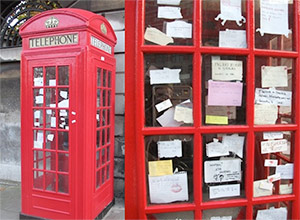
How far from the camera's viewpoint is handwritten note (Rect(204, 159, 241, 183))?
1790mm

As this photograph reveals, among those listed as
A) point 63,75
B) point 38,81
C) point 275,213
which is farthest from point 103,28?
point 275,213

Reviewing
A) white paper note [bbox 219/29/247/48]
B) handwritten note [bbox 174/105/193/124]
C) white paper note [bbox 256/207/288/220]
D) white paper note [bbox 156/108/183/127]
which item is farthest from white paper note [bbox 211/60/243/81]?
white paper note [bbox 256/207/288/220]

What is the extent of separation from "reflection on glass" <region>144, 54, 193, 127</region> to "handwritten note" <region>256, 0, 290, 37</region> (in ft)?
2.33

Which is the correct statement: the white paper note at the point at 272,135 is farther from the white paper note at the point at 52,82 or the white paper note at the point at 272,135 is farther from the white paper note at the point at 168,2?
the white paper note at the point at 52,82

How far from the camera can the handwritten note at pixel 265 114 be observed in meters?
1.77

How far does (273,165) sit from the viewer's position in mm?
1904

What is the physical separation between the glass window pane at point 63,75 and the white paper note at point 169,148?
4.80ft

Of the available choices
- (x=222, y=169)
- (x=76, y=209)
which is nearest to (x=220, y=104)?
(x=222, y=169)

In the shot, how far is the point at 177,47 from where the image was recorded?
1.62m

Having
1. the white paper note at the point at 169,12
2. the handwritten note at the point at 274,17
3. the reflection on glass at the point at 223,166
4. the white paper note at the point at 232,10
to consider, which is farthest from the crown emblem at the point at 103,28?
the reflection on glass at the point at 223,166

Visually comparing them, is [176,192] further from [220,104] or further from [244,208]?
[220,104]

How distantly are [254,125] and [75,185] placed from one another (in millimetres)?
1977

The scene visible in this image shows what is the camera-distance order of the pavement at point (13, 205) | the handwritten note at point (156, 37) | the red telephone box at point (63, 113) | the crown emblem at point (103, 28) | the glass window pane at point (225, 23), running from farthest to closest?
the pavement at point (13, 205)
the crown emblem at point (103, 28)
the red telephone box at point (63, 113)
the glass window pane at point (225, 23)
the handwritten note at point (156, 37)

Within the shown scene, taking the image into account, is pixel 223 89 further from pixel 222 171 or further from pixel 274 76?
pixel 222 171
